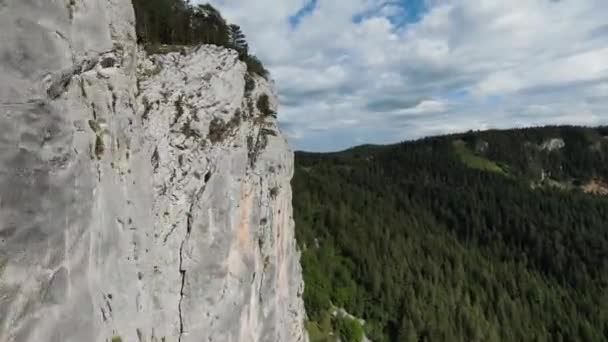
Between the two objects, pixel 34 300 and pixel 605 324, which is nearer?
pixel 34 300

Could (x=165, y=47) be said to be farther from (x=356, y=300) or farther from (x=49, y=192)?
(x=356, y=300)

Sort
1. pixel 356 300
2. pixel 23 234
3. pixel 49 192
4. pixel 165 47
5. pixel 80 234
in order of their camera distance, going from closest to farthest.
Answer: pixel 23 234 < pixel 49 192 < pixel 80 234 < pixel 165 47 < pixel 356 300

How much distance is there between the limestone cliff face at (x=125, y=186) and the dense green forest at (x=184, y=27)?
602 centimetres

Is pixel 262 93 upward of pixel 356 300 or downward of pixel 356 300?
upward

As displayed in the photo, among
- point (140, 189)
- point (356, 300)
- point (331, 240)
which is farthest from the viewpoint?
point (331, 240)

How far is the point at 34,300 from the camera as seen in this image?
17.0 meters

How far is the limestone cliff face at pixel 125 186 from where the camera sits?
667 inches

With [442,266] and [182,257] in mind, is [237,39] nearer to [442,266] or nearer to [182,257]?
[182,257]

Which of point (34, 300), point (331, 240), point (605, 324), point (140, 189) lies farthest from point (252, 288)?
point (605, 324)

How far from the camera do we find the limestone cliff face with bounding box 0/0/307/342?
16938 millimetres

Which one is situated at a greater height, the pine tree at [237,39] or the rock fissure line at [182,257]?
the pine tree at [237,39]

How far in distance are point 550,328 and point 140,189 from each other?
12815 centimetres

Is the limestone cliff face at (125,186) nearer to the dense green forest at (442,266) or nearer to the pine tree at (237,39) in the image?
the pine tree at (237,39)

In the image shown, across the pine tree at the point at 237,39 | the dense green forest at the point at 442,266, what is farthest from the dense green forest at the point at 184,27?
the dense green forest at the point at 442,266
